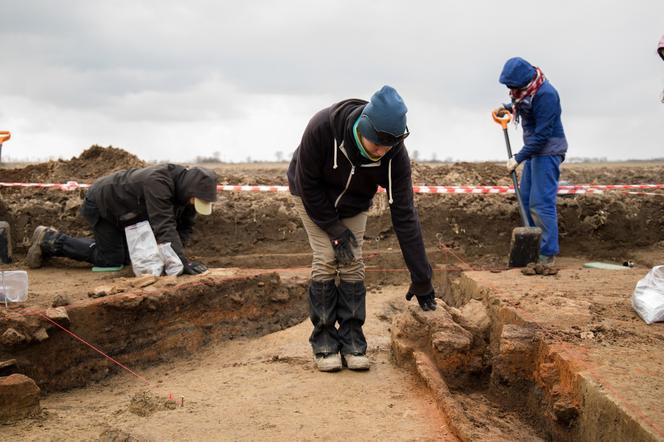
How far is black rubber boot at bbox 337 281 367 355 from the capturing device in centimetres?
440

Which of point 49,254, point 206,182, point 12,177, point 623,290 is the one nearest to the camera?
point 623,290

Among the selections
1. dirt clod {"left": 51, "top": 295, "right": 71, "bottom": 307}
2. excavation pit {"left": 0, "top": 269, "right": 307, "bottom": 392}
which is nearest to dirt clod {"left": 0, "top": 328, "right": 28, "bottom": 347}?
excavation pit {"left": 0, "top": 269, "right": 307, "bottom": 392}

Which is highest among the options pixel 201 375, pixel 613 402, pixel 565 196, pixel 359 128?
pixel 359 128

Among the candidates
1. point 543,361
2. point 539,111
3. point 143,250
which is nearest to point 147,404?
point 543,361

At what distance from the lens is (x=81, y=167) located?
1029 centimetres

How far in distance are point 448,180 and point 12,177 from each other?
6.99 metres

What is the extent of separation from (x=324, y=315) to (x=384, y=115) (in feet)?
5.06

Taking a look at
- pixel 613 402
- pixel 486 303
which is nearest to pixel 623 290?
pixel 486 303

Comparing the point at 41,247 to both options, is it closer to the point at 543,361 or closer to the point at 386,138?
the point at 386,138

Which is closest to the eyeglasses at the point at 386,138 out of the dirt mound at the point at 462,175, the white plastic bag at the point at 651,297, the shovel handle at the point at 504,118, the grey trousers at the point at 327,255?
the grey trousers at the point at 327,255

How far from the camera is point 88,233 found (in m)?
8.16

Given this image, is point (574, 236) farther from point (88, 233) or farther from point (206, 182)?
point (88, 233)

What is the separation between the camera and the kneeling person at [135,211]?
6.05 m

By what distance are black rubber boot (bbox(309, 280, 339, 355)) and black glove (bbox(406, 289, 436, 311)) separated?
533 mm
